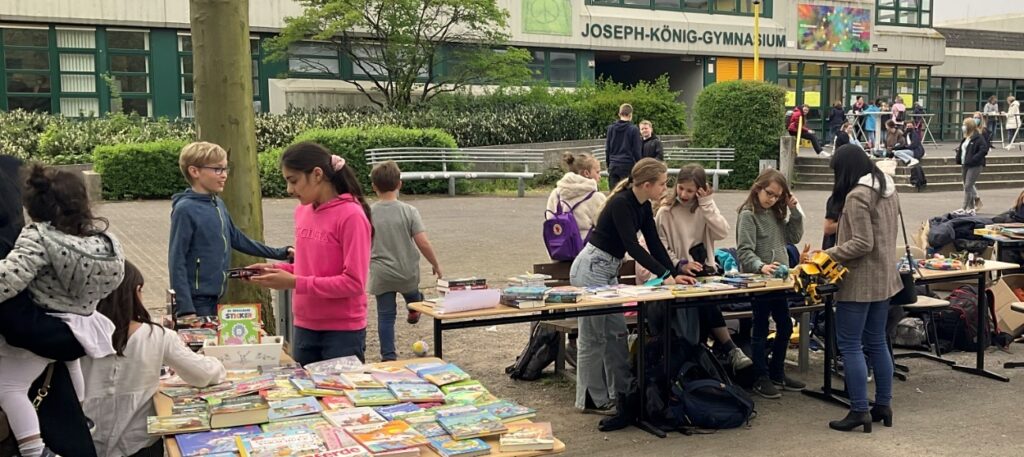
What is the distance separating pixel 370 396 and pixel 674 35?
98.8 ft

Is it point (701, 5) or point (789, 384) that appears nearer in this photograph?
point (789, 384)

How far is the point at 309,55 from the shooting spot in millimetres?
26656

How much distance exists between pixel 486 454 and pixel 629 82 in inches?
1327

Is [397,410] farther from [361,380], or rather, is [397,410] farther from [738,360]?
[738,360]

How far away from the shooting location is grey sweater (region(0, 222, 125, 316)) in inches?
142

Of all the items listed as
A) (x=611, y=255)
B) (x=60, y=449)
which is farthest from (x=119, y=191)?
(x=60, y=449)

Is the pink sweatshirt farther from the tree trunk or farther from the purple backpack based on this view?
the purple backpack

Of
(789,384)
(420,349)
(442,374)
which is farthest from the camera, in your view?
(420,349)

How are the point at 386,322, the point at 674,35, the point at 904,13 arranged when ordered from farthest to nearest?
the point at 904,13 → the point at 674,35 → the point at 386,322

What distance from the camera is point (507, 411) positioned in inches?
154

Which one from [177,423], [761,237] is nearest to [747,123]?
[761,237]

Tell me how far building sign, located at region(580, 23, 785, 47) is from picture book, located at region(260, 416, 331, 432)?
28.2 metres

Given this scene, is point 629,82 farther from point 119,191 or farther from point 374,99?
point 119,191

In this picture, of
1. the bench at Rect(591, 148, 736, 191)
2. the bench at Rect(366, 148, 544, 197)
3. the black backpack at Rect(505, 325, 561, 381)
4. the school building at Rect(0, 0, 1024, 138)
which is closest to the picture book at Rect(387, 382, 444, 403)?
the black backpack at Rect(505, 325, 561, 381)
